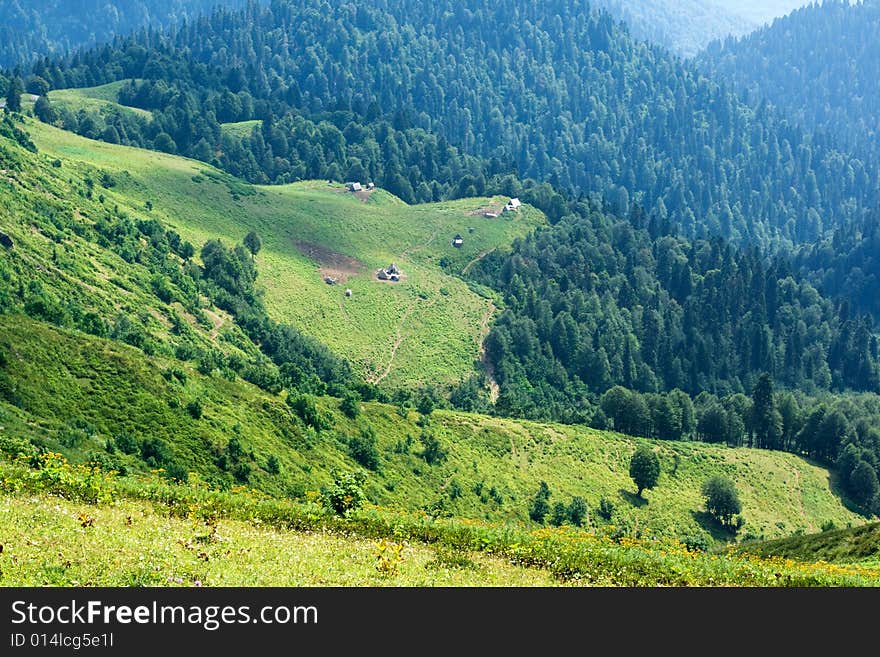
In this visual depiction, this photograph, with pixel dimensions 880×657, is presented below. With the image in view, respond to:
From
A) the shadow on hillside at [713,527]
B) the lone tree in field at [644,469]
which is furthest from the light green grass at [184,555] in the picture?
the lone tree in field at [644,469]

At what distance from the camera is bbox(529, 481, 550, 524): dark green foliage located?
135 meters

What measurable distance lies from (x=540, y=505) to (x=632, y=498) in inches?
880

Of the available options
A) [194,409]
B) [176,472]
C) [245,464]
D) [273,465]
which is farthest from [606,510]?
[176,472]

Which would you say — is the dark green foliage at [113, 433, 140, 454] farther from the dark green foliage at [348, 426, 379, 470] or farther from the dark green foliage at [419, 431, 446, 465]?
the dark green foliage at [419, 431, 446, 465]

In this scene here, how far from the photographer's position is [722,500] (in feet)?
494

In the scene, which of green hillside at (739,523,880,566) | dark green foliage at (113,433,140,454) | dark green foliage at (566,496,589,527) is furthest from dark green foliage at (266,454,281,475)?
dark green foliage at (566,496,589,527)

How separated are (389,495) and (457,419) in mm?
45499

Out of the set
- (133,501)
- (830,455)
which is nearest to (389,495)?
(133,501)

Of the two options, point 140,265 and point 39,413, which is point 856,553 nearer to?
point 39,413

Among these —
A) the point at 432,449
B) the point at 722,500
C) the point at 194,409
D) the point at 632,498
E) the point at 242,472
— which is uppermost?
the point at 722,500

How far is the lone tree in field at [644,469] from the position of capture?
154375 millimetres

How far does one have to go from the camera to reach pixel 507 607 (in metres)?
25.9

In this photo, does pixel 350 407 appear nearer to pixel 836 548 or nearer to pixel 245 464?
pixel 245 464

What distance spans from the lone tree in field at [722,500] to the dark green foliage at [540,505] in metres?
28.8
